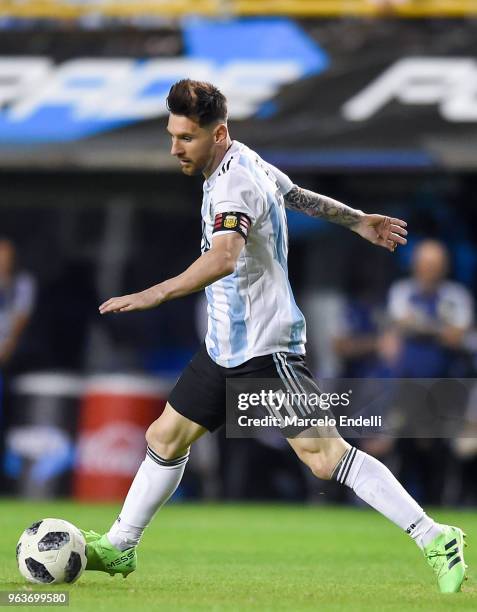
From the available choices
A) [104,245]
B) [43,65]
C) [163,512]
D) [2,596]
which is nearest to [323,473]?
[2,596]

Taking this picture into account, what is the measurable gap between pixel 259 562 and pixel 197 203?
6481 mm

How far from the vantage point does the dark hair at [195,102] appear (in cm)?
627

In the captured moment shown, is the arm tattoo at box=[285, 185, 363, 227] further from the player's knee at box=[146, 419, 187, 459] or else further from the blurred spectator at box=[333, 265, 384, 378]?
the blurred spectator at box=[333, 265, 384, 378]

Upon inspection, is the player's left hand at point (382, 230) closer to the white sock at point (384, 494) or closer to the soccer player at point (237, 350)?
the soccer player at point (237, 350)

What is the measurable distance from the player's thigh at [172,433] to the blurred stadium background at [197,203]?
571cm

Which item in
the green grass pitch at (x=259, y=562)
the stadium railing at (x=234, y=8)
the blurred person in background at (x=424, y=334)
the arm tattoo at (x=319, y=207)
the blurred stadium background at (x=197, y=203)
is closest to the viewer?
the green grass pitch at (x=259, y=562)

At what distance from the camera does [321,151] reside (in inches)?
474

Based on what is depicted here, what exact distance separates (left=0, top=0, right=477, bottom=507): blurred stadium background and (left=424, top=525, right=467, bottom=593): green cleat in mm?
5896

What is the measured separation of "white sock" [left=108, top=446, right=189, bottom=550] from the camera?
6.63 metres

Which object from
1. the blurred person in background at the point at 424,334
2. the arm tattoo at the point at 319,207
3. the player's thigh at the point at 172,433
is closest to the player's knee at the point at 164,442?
the player's thigh at the point at 172,433

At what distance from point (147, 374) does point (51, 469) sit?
1.44 meters

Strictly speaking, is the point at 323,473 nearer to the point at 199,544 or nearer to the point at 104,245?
the point at 199,544

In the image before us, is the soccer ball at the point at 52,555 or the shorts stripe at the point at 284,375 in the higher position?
the shorts stripe at the point at 284,375

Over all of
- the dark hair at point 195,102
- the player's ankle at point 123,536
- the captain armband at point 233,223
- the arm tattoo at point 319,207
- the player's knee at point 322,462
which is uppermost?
the dark hair at point 195,102
